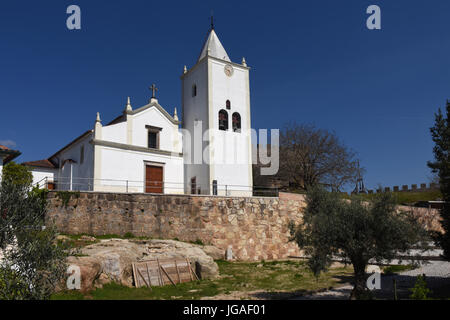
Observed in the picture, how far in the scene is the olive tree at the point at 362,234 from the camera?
11.0m

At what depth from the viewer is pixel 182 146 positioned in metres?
31.4

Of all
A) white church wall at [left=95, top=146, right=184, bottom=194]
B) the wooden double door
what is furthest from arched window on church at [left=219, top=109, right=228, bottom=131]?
the wooden double door

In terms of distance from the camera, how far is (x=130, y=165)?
2781 cm

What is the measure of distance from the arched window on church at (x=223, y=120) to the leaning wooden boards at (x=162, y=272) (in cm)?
1559

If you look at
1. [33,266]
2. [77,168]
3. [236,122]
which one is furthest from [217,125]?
[33,266]

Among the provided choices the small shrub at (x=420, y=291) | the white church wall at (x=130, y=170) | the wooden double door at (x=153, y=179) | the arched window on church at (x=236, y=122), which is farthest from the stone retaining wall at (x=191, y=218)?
the small shrub at (x=420, y=291)

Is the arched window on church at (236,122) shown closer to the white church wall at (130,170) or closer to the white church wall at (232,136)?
the white church wall at (232,136)

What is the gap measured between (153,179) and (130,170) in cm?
207

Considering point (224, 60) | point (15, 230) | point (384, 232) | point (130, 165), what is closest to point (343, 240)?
point (384, 232)

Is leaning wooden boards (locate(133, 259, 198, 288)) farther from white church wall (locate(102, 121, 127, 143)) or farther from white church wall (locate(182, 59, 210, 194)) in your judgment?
white church wall (locate(102, 121, 127, 143))

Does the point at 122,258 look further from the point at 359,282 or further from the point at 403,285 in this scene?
the point at 403,285
